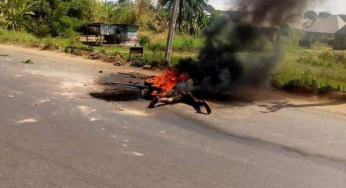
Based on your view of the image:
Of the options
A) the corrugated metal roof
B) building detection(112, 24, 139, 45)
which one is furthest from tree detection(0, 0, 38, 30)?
the corrugated metal roof

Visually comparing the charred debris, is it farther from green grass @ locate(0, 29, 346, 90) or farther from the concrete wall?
the concrete wall

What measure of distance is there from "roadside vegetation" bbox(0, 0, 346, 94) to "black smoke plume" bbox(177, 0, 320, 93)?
978mm

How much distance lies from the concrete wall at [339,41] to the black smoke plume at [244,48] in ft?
136

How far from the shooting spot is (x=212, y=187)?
182 inches

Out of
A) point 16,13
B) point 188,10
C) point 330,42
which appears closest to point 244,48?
point 16,13

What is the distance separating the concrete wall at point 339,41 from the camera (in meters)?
48.8

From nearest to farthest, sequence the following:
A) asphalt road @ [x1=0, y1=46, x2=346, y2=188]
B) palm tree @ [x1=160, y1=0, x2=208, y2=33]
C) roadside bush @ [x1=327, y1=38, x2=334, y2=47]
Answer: asphalt road @ [x1=0, y1=46, x2=346, y2=188], palm tree @ [x1=160, y1=0, x2=208, y2=33], roadside bush @ [x1=327, y1=38, x2=334, y2=47]

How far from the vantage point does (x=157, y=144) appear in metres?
6.07

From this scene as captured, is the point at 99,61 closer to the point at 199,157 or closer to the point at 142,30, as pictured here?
the point at 199,157

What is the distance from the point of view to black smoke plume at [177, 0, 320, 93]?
1168cm

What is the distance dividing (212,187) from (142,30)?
35106mm

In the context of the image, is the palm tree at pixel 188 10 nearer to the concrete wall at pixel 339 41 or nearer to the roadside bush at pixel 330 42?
the concrete wall at pixel 339 41

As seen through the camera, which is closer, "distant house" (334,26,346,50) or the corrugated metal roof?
"distant house" (334,26,346,50)

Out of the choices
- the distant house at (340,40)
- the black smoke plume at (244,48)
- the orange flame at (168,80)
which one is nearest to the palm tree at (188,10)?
the distant house at (340,40)
